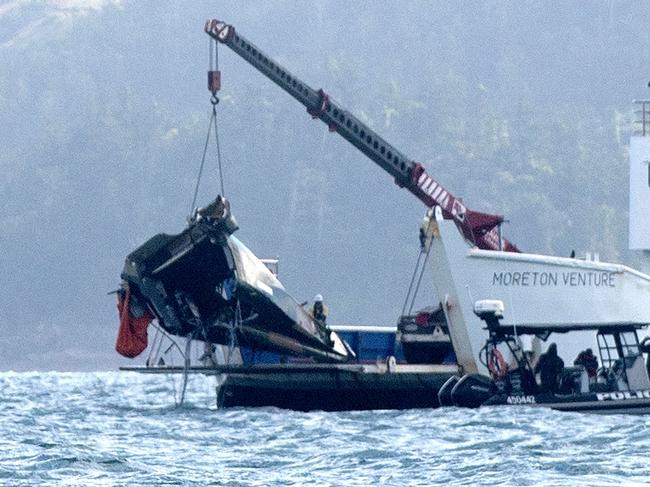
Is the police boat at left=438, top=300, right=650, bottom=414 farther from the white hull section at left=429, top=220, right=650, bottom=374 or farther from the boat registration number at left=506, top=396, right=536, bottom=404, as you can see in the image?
the white hull section at left=429, top=220, right=650, bottom=374

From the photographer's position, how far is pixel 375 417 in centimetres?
4053

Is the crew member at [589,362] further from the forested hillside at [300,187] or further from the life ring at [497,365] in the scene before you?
the forested hillside at [300,187]

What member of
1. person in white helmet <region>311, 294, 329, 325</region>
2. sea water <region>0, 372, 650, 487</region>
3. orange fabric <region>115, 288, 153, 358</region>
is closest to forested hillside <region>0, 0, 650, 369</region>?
person in white helmet <region>311, 294, 329, 325</region>

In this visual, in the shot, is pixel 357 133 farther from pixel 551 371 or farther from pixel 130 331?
pixel 551 371

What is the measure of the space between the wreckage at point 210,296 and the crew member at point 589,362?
5587mm

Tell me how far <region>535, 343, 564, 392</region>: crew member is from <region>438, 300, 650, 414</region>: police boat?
0.08 ft

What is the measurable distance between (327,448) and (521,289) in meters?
10.6

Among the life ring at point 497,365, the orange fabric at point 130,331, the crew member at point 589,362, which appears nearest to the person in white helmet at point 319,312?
the orange fabric at point 130,331

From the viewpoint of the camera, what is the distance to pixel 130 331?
4366 cm

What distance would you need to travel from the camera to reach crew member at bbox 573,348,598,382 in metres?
40.2

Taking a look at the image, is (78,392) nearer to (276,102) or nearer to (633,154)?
(633,154)

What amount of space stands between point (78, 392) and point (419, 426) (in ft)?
89.6

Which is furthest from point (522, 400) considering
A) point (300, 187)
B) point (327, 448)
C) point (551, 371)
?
point (300, 187)

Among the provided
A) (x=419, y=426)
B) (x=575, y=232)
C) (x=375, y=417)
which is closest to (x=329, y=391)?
(x=375, y=417)
